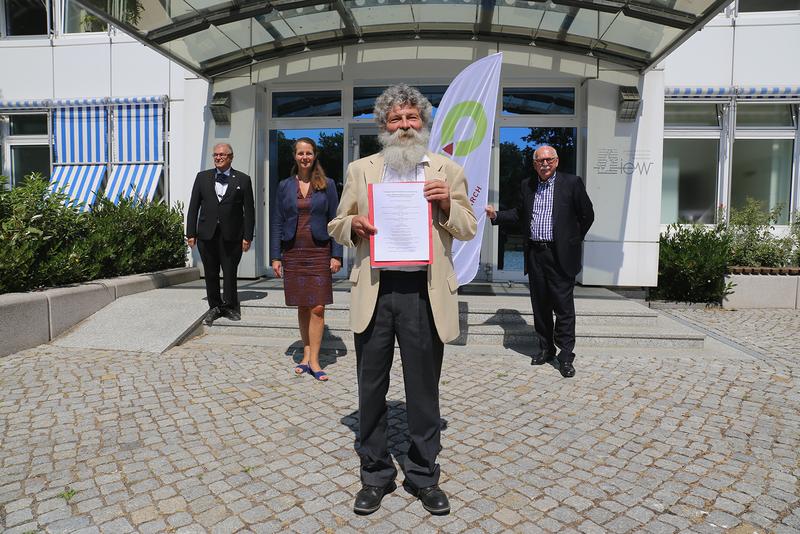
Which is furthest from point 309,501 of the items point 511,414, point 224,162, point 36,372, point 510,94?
point 510,94

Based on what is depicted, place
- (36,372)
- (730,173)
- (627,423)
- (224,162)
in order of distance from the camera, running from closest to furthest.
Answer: (627,423)
(36,372)
(224,162)
(730,173)

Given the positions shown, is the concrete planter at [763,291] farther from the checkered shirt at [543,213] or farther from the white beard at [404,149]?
the white beard at [404,149]

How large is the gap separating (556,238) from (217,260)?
3.83 metres

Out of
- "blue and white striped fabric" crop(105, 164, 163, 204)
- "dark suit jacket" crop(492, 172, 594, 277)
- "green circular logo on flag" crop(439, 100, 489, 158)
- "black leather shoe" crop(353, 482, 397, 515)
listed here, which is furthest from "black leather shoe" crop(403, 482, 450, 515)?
"blue and white striped fabric" crop(105, 164, 163, 204)

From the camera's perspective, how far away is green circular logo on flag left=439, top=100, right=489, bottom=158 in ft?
19.0

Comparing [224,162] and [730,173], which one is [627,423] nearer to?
[224,162]

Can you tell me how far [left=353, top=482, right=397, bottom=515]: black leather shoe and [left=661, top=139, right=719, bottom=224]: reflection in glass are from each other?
9392 mm

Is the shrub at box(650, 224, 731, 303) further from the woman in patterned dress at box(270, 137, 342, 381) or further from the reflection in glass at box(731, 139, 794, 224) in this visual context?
the woman in patterned dress at box(270, 137, 342, 381)

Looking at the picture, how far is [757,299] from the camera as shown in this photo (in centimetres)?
852

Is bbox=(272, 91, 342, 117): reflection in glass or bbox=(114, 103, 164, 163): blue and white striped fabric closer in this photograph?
bbox=(272, 91, 342, 117): reflection in glass

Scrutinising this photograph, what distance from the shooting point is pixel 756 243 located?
902 cm

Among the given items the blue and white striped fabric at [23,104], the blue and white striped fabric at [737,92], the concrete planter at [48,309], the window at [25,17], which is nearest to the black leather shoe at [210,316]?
the concrete planter at [48,309]

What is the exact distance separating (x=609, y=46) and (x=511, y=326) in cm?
443

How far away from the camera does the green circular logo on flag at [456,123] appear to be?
19.0ft
